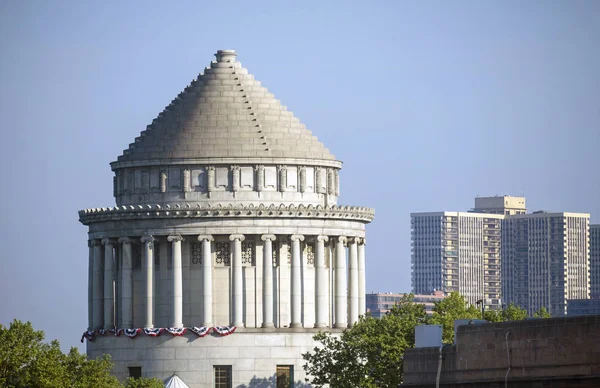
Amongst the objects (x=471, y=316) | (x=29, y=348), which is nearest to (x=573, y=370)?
(x=29, y=348)

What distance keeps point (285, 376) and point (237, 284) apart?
8424mm

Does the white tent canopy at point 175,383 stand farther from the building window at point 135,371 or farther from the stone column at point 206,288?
the stone column at point 206,288

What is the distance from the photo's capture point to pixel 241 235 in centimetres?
19612

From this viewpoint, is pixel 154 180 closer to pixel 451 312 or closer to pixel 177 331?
pixel 177 331

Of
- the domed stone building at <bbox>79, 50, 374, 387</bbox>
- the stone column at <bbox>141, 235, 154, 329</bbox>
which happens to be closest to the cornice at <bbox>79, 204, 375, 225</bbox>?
the domed stone building at <bbox>79, 50, 374, 387</bbox>

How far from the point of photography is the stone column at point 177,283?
197175mm

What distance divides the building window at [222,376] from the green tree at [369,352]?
34.4 feet

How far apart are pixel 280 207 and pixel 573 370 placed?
297ft

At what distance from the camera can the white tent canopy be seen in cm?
19388

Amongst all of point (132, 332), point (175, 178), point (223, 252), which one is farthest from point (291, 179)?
point (132, 332)

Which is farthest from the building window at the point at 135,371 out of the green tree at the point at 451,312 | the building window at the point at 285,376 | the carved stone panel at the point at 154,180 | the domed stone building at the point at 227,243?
the green tree at the point at 451,312

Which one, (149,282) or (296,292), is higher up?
(149,282)

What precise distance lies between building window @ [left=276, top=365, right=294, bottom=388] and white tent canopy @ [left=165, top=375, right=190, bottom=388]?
770 centimetres

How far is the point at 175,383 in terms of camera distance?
194500mm
